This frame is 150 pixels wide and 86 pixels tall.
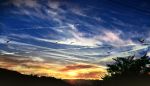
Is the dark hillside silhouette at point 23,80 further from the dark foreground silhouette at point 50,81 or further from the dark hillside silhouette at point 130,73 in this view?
the dark hillside silhouette at point 130,73

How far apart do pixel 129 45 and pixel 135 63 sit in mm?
287

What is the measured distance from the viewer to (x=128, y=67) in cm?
461

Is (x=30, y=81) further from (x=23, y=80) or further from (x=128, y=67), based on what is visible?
(x=128, y=67)

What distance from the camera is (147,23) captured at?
4.48m

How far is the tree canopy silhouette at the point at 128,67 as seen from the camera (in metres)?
4.48

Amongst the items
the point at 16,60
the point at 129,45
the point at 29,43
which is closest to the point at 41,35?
the point at 29,43

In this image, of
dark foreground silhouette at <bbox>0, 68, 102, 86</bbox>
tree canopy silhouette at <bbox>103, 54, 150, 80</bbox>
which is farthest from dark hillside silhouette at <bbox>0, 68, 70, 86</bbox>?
tree canopy silhouette at <bbox>103, 54, 150, 80</bbox>

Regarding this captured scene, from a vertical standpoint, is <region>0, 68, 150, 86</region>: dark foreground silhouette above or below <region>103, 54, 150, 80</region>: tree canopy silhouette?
below

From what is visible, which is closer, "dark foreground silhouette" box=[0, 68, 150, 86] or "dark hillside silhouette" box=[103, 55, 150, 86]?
"dark foreground silhouette" box=[0, 68, 150, 86]

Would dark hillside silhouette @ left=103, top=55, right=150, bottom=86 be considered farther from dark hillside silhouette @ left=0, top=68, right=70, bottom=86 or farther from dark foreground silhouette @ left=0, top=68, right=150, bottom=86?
dark hillside silhouette @ left=0, top=68, right=70, bottom=86

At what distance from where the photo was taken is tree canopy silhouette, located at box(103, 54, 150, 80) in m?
4.48

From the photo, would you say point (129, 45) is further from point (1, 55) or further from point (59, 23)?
point (1, 55)

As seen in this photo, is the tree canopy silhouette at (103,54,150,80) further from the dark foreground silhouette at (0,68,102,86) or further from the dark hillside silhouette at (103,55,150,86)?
the dark foreground silhouette at (0,68,102,86)

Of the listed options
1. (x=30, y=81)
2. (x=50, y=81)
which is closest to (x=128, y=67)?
(x=50, y=81)
